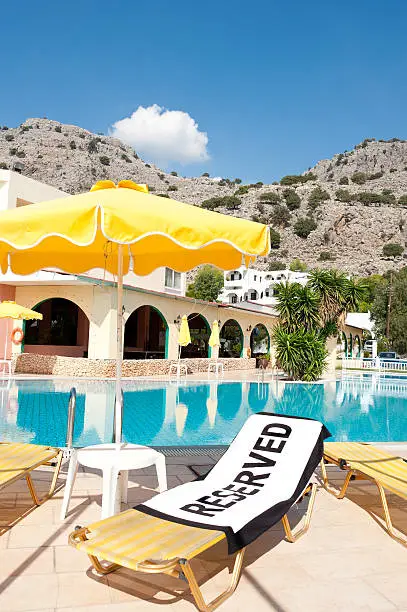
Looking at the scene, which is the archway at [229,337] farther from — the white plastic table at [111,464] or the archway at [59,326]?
the white plastic table at [111,464]

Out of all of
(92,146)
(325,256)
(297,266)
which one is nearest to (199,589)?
(297,266)

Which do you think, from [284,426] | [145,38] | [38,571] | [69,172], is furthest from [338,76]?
[69,172]

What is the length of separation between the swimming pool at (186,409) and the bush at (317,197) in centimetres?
7035

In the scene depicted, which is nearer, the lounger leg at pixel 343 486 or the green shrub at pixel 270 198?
the lounger leg at pixel 343 486

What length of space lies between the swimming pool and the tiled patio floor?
4624 millimetres

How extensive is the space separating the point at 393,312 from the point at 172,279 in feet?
61.3

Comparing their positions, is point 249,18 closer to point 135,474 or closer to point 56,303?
point 56,303

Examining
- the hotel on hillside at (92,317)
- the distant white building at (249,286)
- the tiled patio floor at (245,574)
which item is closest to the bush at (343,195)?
the distant white building at (249,286)

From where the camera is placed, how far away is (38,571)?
2.80 m

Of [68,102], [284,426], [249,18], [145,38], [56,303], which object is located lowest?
[284,426]

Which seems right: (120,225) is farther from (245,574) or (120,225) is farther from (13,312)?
(13,312)

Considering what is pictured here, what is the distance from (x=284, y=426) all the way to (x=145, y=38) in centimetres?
2847

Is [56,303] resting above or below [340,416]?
above

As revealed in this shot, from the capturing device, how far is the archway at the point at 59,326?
23.4m
